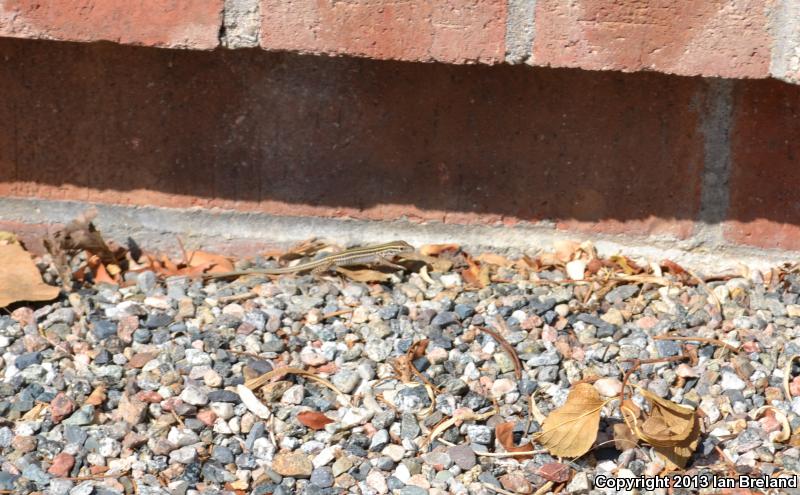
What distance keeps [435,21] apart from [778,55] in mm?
610

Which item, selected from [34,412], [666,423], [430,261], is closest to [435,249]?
[430,261]

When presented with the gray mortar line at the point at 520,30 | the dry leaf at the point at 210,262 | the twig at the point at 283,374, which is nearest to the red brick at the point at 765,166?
the gray mortar line at the point at 520,30

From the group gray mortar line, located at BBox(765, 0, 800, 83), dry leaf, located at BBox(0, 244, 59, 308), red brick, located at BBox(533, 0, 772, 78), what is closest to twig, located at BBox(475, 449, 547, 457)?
red brick, located at BBox(533, 0, 772, 78)

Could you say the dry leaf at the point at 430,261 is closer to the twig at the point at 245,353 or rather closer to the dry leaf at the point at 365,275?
the dry leaf at the point at 365,275

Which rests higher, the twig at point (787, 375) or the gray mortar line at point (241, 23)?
the gray mortar line at point (241, 23)

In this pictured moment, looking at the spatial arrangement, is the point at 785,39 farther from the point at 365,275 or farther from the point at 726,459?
the point at 365,275

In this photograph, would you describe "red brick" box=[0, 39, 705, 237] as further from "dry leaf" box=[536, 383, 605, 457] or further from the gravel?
"dry leaf" box=[536, 383, 605, 457]

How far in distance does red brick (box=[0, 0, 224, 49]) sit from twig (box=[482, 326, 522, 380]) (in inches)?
28.6

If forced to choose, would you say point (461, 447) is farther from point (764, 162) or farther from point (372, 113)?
point (764, 162)

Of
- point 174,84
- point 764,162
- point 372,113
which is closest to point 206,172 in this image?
→ point 174,84

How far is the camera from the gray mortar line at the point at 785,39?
1910mm

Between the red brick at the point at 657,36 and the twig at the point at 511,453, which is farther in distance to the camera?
the red brick at the point at 657,36

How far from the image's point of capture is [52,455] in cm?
176

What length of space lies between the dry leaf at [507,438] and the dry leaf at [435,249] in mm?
622
